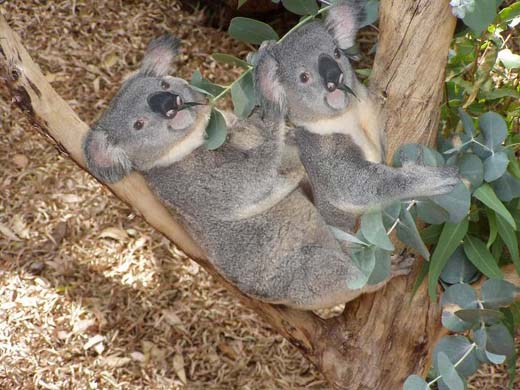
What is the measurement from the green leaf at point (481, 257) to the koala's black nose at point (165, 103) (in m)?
1.06

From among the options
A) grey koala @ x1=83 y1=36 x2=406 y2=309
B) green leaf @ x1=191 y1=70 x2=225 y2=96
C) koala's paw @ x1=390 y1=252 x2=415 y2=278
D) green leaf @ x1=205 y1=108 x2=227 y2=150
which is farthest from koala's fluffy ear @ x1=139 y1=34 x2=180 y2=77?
koala's paw @ x1=390 y1=252 x2=415 y2=278

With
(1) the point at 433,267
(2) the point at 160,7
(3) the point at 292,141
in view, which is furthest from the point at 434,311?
(2) the point at 160,7

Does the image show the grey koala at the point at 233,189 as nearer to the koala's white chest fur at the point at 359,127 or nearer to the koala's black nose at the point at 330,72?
the koala's white chest fur at the point at 359,127

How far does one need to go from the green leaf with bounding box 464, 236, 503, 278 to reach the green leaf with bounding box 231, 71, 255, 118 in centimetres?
81

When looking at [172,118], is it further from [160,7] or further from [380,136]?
[160,7]

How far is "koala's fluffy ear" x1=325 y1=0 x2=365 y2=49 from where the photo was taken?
2.63 m

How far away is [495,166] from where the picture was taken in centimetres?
232

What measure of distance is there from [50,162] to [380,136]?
8.10 feet

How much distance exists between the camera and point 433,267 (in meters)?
2.47

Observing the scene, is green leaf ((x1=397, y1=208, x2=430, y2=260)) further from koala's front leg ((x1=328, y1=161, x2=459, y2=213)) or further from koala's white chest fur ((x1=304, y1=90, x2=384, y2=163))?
koala's white chest fur ((x1=304, y1=90, x2=384, y2=163))

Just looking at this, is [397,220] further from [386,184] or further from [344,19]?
[344,19]

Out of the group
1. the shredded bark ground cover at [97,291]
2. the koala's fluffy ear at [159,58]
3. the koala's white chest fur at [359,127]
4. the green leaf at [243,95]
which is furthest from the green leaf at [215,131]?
the shredded bark ground cover at [97,291]

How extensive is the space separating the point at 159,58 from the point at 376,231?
1264 mm

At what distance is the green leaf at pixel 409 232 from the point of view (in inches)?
90.4
